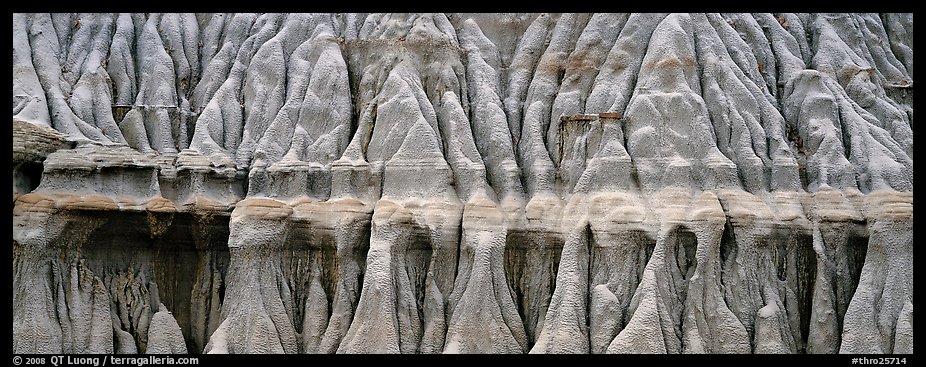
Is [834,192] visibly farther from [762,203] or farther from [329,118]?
[329,118]

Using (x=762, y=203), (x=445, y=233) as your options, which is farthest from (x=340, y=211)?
(x=762, y=203)

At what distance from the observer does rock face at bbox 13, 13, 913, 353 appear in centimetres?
1443

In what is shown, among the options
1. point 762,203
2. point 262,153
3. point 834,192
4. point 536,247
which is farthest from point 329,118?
point 834,192

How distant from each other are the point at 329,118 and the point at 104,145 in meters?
4.16

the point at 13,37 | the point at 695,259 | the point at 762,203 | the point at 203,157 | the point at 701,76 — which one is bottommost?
the point at 695,259

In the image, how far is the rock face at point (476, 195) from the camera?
47.3 feet

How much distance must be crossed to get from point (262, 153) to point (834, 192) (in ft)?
33.8

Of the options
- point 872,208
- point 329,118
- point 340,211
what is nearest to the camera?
point 872,208

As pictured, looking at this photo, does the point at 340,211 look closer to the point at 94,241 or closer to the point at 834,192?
the point at 94,241

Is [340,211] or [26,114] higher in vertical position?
[26,114]

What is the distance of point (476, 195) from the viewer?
15.3 metres

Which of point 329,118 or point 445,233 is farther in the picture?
point 329,118

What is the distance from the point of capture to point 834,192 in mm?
14672

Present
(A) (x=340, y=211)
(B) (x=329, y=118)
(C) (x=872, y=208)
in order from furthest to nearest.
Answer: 1. (B) (x=329, y=118)
2. (A) (x=340, y=211)
3. (C) (x=872, y=208)
